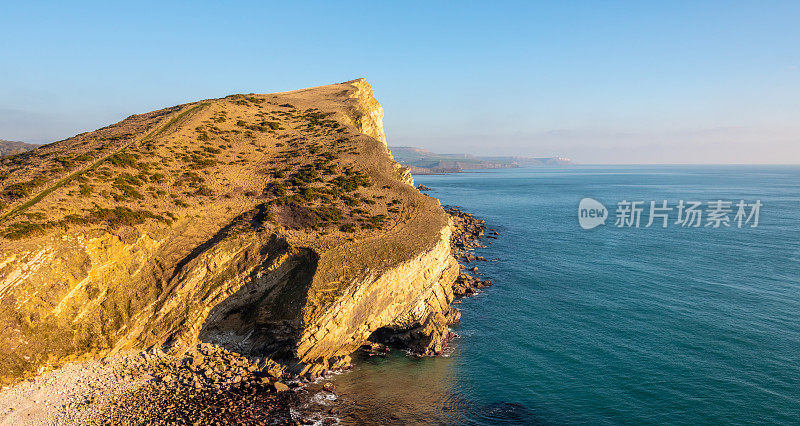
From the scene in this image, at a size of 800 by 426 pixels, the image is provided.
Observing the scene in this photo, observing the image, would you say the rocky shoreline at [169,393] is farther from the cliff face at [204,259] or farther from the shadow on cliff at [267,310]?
the cliff face at [204,259]

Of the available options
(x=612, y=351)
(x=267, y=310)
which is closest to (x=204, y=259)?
(x=267, y=310)

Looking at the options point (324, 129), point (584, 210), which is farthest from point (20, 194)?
point (584, 210)

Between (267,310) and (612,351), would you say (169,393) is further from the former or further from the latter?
(612,351)

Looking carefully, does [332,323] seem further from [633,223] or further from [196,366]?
[633,223]

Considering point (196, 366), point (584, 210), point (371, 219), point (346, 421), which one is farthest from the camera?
point (584, 210)

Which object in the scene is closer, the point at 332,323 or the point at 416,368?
the point at 332,323

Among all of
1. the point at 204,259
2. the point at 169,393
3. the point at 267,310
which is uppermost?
the point at 204,259
